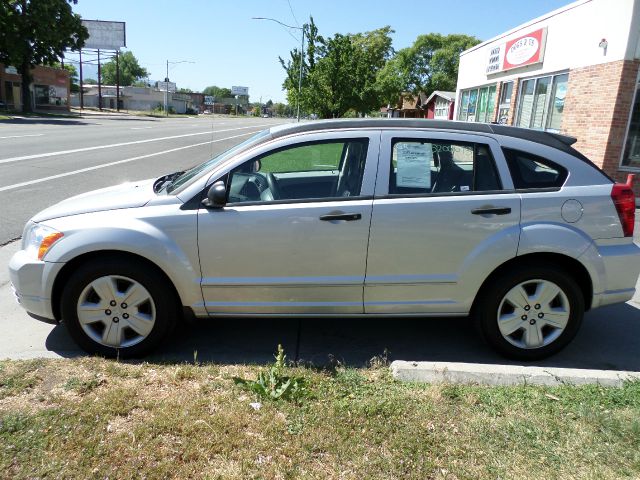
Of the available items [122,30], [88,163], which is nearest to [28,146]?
[88,163]

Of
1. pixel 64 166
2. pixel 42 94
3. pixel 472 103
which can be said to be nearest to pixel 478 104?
pixel 472 103

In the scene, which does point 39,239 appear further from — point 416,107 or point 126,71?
point 126,71

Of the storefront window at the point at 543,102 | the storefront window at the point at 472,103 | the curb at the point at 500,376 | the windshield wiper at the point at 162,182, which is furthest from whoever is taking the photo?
the storefront window at the point at 472,103

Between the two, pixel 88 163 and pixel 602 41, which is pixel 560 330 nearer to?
pixel 602 41

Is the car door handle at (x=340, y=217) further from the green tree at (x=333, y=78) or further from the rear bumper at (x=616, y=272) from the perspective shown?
the green tree at (x=333, y=78)

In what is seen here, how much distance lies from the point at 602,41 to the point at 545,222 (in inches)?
401

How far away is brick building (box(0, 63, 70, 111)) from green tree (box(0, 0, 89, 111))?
455cm

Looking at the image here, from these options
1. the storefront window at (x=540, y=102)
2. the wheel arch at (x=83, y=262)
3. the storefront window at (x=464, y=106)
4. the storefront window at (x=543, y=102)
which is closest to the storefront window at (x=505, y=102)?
the storefront window at (x=543, y=102)

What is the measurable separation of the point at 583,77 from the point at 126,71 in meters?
147

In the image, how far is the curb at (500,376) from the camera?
11.0ft

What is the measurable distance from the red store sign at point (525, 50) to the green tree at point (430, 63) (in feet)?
137

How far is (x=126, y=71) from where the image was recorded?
140m

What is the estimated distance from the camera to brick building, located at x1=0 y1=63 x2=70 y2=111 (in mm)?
49188

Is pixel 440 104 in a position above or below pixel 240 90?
below
